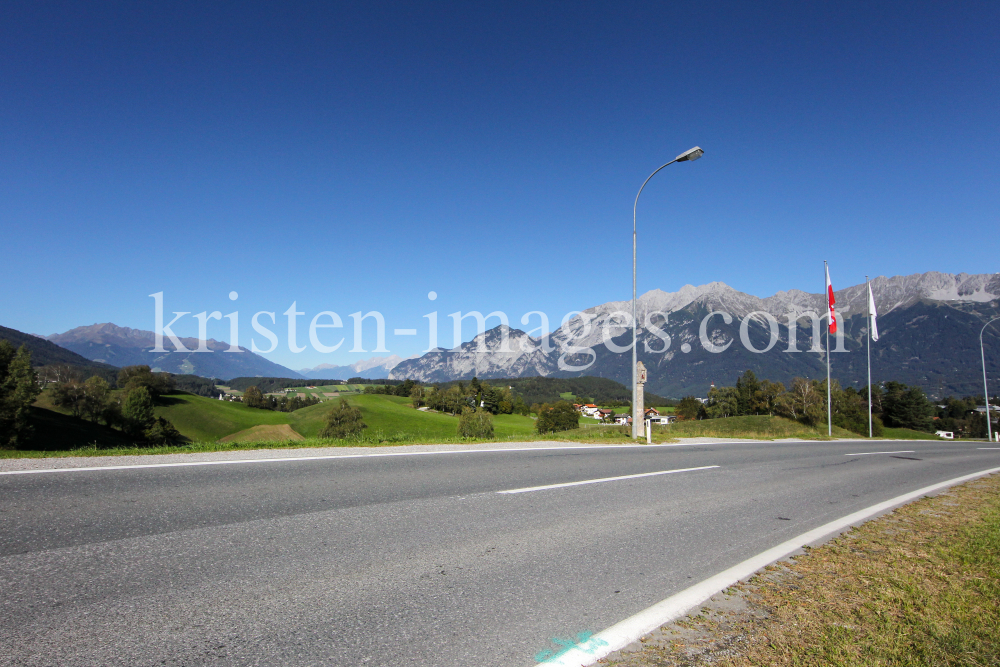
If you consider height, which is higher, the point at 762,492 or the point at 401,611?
the point at 401,611

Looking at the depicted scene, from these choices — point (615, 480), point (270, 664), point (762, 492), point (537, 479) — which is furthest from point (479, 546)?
point (762, 492)

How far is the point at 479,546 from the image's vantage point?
4742mm

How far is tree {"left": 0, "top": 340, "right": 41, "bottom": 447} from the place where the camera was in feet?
135

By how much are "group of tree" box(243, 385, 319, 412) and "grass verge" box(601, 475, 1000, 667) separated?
12761 cm

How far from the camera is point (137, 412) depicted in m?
72.9

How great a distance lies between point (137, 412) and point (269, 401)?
173ft

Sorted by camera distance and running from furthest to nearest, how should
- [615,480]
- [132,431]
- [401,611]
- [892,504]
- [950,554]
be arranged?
[132,431], [615,480], [892,504], [950,554], [401,611]

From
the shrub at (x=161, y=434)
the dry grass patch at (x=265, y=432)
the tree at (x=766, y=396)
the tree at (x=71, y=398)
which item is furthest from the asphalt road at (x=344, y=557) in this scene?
the tree at (x=766, y=396)

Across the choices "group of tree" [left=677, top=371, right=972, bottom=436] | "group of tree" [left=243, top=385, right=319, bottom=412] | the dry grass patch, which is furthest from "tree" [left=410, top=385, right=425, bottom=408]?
"group of tree" [left=677, top=371, right=972, bottom=436]

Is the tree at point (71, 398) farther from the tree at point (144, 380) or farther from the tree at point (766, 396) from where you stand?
the tree at point (766, 396)

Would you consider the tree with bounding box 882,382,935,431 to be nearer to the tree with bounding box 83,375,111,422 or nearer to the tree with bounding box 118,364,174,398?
the tree with bounding box 83,375,111,422

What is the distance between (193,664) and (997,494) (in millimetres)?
12538

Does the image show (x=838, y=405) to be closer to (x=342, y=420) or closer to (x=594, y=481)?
(x=594, y=481)

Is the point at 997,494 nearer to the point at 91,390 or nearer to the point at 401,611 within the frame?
the point at 401,611
